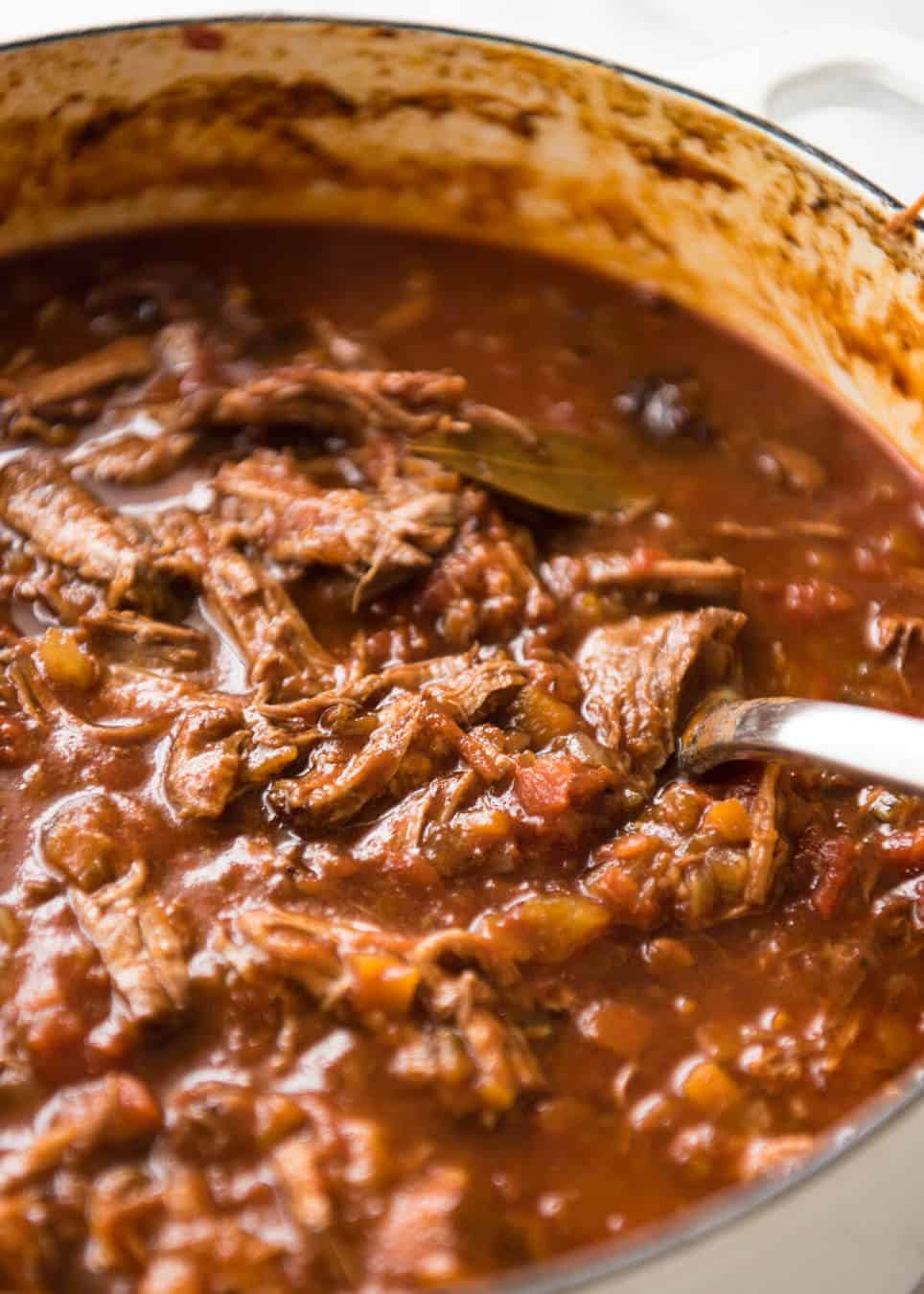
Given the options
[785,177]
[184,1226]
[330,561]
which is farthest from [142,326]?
[184,1226]

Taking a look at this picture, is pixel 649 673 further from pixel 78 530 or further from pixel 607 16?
pixel 607 16

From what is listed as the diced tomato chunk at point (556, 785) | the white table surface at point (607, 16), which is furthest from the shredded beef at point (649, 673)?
the white table surface at point (607, 16)

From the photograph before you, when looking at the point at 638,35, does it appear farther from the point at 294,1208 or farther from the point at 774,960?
the point at 294,1208

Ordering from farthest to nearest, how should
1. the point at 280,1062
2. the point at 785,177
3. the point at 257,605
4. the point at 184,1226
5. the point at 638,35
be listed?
the point at 638,35 → the point at 785,177 → the point at 257,605 → the point at 280,1062 → the point at 184,1226

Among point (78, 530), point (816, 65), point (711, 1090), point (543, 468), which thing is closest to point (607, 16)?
point (816, 65)

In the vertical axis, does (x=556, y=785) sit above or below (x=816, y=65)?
below

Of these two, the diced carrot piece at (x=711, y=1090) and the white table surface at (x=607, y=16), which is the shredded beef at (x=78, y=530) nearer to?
the diced carrot piece at (x=711, y=1090)
